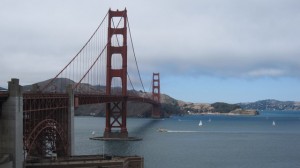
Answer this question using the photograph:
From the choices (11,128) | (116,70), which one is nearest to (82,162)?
(11,128)

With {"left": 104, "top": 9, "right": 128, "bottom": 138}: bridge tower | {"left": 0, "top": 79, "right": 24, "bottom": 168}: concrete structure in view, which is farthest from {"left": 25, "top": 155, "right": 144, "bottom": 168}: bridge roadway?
{"left": 104, "top": 9, "right": 128, "bottom": 138}: bridge tower

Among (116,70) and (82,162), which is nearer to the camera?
(82,162)

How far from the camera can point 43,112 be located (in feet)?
139

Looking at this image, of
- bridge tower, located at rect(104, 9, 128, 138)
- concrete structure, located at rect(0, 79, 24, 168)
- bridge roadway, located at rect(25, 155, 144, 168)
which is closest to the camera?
concrete structure, located at rect(0, 79, 24, 168)

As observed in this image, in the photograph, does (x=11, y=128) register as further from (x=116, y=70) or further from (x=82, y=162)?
(x=116, y=70)

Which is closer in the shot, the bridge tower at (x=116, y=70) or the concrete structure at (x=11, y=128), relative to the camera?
the concrete structure at (x=11, y=128)

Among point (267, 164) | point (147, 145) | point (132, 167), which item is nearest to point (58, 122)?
point (132, 167)

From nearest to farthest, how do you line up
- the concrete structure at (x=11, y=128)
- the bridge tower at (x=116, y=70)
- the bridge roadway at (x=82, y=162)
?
the concrete structure at (x=11, y=128) → the bridge roadway at (x=82, y=162) → the bridge tower at (x=116, y=70)

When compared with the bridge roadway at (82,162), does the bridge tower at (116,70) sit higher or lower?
higher

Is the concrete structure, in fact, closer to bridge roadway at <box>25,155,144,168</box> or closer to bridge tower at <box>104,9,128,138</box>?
bridge roadway at <box>25,155,144,168</box>

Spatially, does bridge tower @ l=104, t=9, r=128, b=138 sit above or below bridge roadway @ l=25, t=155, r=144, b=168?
above

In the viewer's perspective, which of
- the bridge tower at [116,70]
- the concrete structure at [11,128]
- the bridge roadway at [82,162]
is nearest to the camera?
the concrete structure at [11,128]

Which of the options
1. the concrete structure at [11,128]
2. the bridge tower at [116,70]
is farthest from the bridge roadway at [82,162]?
the bridge tower at [116,70]

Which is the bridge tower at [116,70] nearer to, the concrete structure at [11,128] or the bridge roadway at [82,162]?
the bridge roadway at [82,162]
